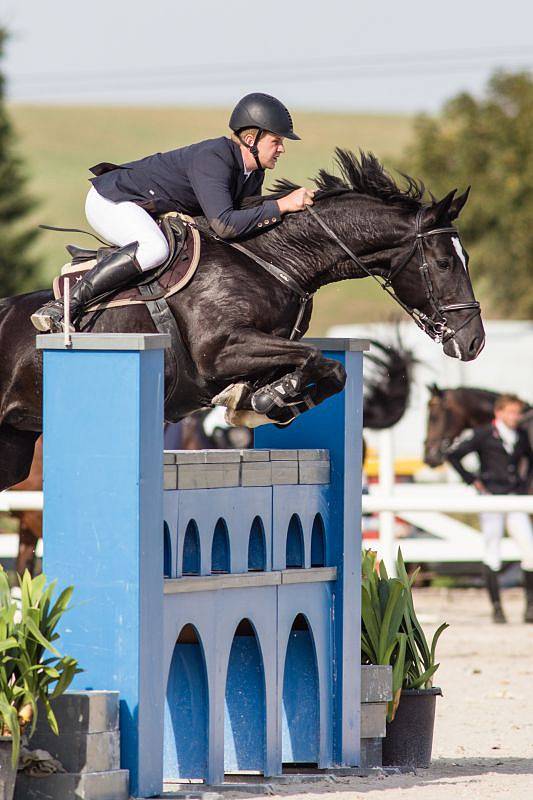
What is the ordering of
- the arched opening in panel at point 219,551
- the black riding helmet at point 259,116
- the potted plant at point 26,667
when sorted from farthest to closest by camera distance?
the black riding helmet at point 259,116, the arched opening in panel at point 219,551, the potted plant at point 26,667

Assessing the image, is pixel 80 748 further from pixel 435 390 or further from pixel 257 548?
pixel 435 390

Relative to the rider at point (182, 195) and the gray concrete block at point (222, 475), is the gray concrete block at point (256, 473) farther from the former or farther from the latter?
the rider at point (182, 195)

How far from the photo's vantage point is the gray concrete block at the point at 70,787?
4.50 meters

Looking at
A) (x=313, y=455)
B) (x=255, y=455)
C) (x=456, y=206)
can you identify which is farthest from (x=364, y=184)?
(x=255, y=455)

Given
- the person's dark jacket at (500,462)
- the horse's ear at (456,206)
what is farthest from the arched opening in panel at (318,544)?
the person's dark jacket at (500,462)

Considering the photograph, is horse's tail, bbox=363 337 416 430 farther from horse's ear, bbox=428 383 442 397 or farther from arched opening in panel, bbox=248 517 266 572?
arched opening in panel, bbox=248 517 266 572

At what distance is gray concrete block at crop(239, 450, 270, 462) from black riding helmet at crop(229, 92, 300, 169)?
4.56 feet

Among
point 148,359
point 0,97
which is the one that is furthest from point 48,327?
point 0,97

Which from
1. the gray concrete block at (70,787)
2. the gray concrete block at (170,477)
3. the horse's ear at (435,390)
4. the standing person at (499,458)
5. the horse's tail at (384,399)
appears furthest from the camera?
the horse's ear at (435,390)

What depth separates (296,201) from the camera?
20.8 feet

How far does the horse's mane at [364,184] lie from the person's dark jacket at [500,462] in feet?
24.7

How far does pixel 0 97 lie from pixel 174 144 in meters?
35.5

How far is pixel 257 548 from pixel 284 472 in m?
0.30

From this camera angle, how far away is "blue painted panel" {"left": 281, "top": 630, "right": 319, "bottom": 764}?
580 centimetres
